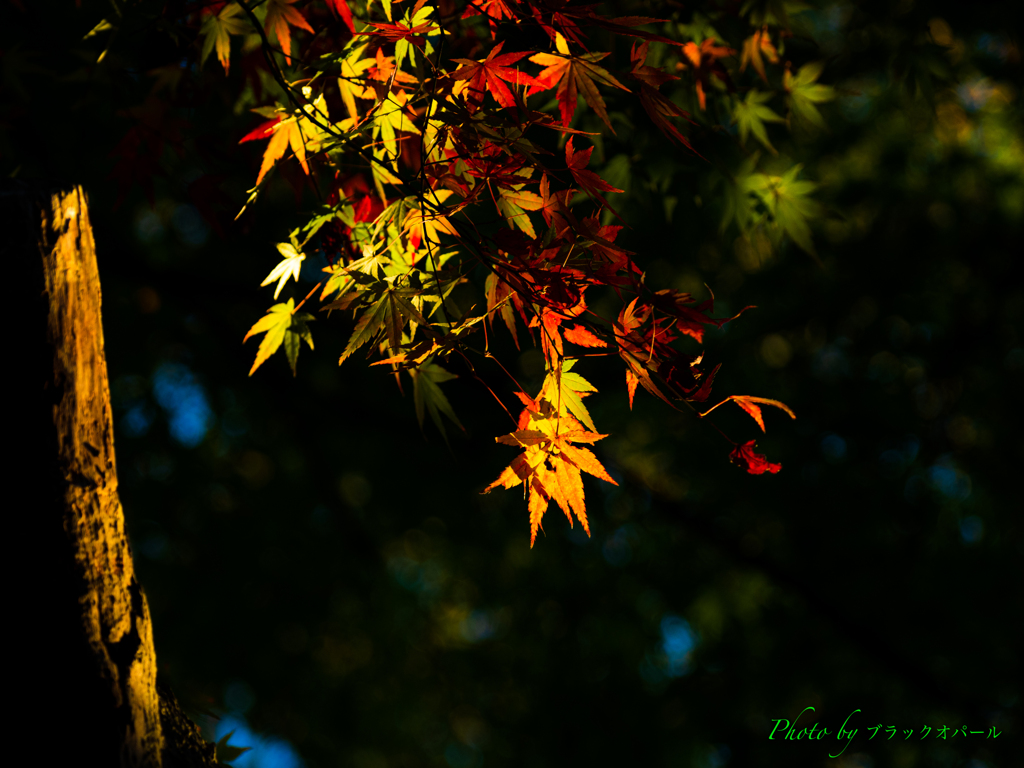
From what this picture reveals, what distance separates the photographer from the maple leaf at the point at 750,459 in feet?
3.52

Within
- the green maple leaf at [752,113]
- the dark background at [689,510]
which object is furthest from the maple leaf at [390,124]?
the dark background at [689,510]

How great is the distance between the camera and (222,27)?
1.47 m

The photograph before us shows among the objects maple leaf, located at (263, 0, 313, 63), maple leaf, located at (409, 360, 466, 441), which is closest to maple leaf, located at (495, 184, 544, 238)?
maple leaf, located at (409, 360, 466, 441)

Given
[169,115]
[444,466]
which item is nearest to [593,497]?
[444,466]

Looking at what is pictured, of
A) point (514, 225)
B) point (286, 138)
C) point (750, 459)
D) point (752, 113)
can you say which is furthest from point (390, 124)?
point (752, 113)

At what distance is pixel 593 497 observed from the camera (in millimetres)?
5582

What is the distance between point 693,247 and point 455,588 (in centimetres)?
448

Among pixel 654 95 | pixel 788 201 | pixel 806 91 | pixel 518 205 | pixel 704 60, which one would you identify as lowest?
pixel 788 201

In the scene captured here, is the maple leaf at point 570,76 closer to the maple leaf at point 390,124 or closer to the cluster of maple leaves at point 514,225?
the cluster of maple leaves at point 514,225

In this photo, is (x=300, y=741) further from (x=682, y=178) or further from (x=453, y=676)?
(x=682, y=178)

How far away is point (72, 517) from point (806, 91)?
2322 mm

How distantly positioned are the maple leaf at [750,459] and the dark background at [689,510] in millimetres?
4004

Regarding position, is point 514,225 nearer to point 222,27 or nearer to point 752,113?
point 222,27

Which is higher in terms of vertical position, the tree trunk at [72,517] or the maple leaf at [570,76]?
the maple leaf at [570,76]
